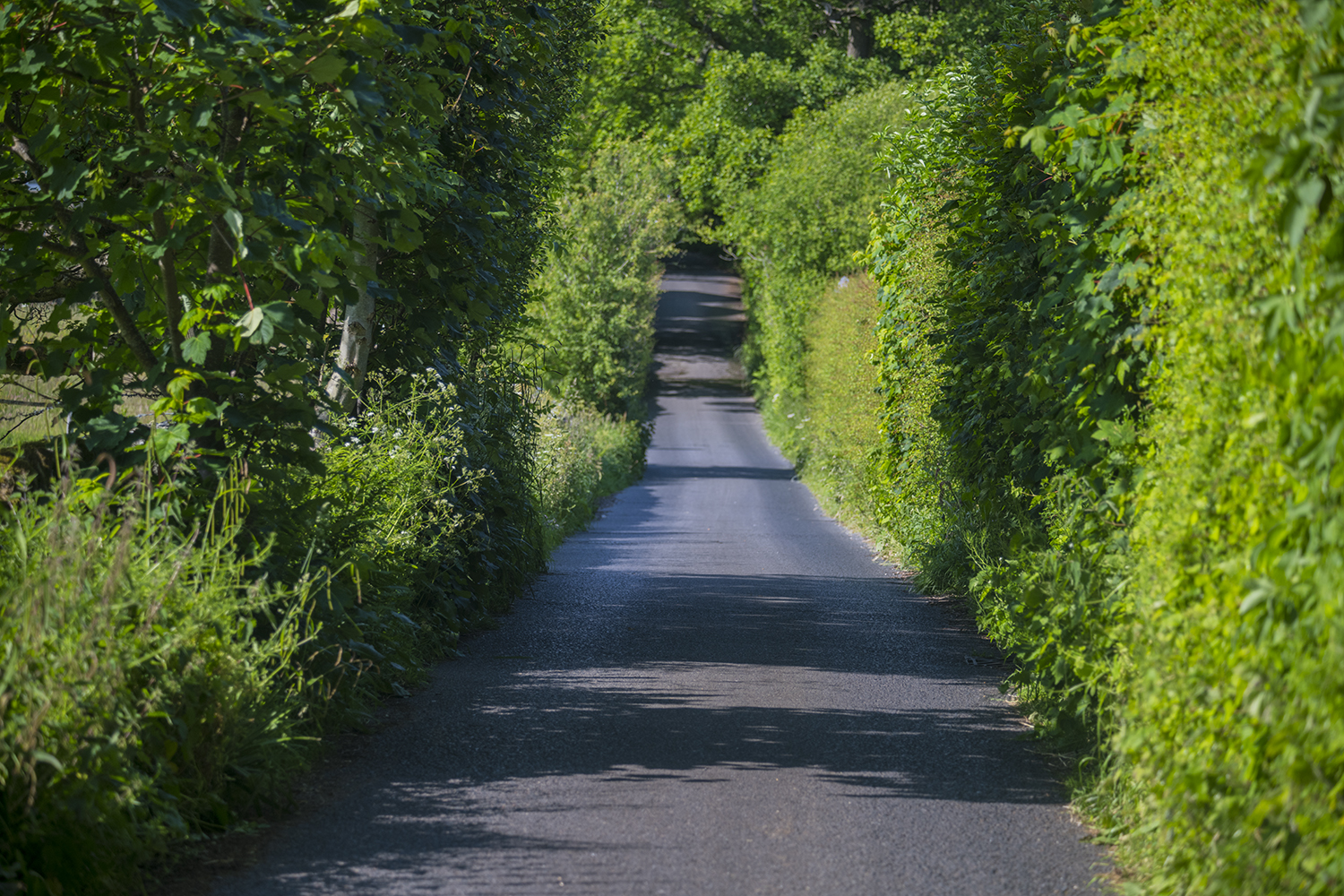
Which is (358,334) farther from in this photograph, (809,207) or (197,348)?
(809,207)

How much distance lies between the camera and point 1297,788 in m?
3.14

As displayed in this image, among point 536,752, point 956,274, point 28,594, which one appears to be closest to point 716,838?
point 536,752

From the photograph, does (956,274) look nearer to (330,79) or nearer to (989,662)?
(989,662)

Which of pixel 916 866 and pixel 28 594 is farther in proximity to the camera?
pixel 916 866

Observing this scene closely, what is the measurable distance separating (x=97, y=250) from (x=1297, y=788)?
5559 millimetres

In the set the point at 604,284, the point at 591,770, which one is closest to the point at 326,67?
the point at 591,770

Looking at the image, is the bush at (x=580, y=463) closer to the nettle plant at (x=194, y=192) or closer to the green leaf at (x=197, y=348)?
the nettle plant at (x=194, y=192)

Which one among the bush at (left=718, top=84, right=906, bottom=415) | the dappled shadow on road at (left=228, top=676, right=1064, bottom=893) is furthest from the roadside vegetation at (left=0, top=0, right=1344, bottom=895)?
the bush at (left=718, top=84, right=906, bottom=415)

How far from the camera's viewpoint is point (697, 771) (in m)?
5.62

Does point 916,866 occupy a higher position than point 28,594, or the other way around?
point 28,594

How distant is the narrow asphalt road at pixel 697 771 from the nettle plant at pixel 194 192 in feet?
5.69

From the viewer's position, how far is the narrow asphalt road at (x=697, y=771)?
4410 mm

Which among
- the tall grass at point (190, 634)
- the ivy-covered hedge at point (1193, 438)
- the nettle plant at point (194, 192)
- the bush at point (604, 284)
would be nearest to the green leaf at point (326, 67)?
the nettle plant at point (194, 192)

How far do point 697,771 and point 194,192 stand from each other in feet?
11.0
